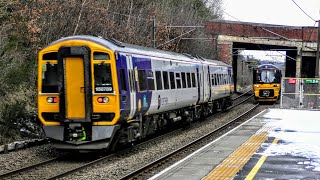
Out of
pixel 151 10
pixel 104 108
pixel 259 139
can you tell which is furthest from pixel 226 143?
pixel 151 10

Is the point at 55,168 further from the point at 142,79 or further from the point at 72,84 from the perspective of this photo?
the point at 142,79

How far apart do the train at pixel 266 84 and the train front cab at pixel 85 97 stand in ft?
87.4

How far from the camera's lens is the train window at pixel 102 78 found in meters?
12.3

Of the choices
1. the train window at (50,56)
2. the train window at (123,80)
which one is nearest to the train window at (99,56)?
the train window at (123,80)

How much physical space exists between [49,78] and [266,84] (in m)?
27.1

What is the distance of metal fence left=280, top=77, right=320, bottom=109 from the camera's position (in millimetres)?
28000

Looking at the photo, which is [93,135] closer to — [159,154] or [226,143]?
[159,154]

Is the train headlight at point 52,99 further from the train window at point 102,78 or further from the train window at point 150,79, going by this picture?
the train window at point 150,79

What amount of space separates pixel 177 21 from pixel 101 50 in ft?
102

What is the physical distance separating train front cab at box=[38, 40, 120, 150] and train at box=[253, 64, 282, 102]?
87.4 feet

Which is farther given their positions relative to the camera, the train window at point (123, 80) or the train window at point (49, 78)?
the train window at point (49, 78)

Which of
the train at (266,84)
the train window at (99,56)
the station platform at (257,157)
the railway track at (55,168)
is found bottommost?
the railway track at (55,168)

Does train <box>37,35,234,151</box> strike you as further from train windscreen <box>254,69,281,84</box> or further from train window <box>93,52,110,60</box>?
train windscreen <box>254,69,281,84</box>

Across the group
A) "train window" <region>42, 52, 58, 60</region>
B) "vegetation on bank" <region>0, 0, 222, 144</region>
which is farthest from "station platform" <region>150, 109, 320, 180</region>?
"vegetation on bank" <region>0, 0, 222, 144</region>
